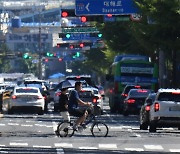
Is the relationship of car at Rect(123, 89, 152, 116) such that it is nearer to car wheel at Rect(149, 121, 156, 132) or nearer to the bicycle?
car wheel at Rect(149, 121, 156, 132)

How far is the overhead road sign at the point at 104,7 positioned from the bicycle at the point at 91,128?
25120 mm

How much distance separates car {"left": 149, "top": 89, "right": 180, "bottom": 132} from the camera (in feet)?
124

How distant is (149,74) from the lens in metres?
60.7

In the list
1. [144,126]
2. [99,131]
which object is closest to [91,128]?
[99,131]

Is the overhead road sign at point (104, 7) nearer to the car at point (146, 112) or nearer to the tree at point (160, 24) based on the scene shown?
the tree at point (160, 24)

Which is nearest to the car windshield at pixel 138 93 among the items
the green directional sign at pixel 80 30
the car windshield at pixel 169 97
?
the car windshield at pixel 169 97

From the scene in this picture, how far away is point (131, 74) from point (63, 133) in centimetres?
2685

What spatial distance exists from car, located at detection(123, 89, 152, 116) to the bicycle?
17.5m

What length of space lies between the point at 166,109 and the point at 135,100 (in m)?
14.8

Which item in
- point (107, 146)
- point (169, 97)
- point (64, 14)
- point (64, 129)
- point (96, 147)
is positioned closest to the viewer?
point (96, 147)

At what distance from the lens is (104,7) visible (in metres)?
60.1

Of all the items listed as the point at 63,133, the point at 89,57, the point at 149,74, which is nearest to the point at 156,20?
the point at 149,74

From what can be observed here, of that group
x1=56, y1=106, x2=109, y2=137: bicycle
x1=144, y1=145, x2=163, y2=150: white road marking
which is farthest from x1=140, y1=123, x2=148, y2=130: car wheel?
x1=144, y1=145, x2=163, y2=150: white road marking

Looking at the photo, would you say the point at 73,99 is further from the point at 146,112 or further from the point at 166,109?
the point at 146,112
